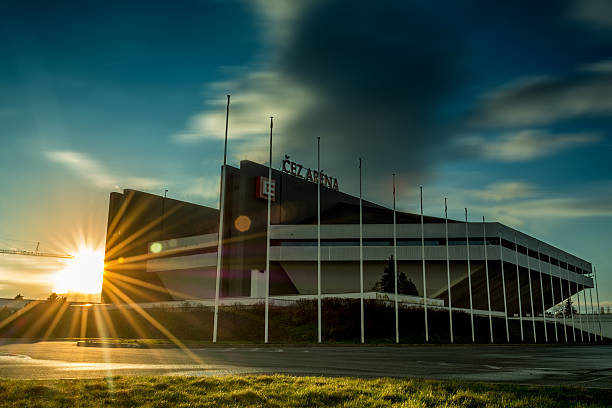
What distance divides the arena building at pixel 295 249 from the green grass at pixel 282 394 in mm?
42417

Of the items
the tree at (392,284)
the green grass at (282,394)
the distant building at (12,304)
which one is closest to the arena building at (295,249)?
the tree at (392,284)

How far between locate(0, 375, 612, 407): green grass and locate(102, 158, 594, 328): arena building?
4242cm

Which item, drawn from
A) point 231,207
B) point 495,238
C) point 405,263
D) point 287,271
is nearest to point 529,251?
point 495,238

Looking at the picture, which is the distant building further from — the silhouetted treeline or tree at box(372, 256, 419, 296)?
tree at box(372, 256, 419, 296)

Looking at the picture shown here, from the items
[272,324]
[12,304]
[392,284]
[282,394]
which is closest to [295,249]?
[392,284]

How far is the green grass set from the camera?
8125 mm

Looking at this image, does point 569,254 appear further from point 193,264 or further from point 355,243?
point 193,264

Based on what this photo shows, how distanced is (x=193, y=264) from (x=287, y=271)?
1263cm

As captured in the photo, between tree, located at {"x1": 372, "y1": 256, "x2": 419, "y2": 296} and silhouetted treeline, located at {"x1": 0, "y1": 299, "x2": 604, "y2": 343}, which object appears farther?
tree, located at {"x1": 372, "y1": 256, "x2": 419, "y2": 296}

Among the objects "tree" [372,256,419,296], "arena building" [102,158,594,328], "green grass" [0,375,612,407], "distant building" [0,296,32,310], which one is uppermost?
"arena building" [102,158,594,328]

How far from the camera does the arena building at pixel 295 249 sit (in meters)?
60.1

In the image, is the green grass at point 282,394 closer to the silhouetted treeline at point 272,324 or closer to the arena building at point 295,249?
the silhouetted treeline at point 272,324

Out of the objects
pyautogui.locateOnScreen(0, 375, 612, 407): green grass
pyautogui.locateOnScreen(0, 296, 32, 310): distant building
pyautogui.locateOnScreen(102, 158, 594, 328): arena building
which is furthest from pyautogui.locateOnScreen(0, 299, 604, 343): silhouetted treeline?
pyautogui.locateOnScreen(0, 375, 612, 407): green grass

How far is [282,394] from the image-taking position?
347 inches
